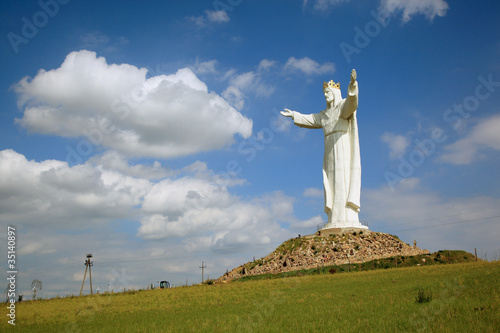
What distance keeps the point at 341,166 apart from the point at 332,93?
6269 mm

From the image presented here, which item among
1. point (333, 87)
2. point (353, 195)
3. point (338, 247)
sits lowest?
point (338, 247)

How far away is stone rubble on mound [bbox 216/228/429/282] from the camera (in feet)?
99.5

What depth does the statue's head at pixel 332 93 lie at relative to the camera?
1373 inches

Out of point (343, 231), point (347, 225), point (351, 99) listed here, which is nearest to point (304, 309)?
point (343, 231)

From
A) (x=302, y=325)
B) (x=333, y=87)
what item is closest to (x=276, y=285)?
→ (x=302, y=325)

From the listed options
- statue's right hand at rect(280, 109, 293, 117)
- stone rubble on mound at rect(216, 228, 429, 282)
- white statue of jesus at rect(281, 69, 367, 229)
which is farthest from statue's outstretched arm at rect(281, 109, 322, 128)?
stone rubble on mound at rect(216, 228, 429, 282)

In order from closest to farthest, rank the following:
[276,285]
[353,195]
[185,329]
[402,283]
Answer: [185,329] < [402,283] < [276,285] < [353,195]

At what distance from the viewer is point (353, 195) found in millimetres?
33188

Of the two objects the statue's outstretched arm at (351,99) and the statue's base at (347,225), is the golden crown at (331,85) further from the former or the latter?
the statue's base at (347,225)

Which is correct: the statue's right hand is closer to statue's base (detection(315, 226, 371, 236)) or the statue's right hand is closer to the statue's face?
the statue's face

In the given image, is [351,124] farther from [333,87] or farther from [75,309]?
[75,309]

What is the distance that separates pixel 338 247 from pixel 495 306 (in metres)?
21.1

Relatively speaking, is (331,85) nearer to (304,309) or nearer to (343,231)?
(343,231)

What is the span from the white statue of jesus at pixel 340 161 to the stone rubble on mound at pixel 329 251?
42.8 inches
